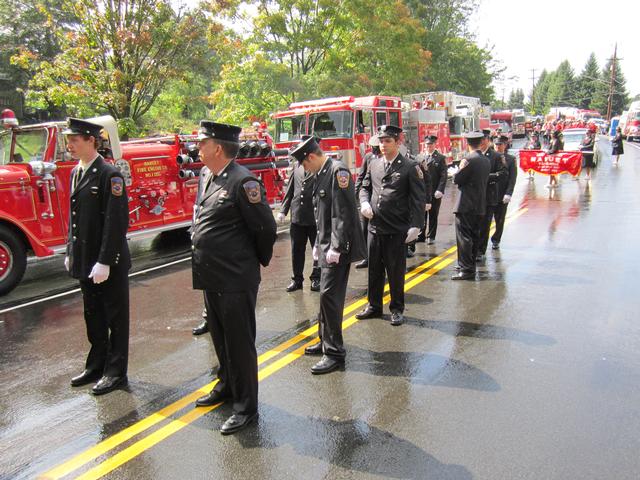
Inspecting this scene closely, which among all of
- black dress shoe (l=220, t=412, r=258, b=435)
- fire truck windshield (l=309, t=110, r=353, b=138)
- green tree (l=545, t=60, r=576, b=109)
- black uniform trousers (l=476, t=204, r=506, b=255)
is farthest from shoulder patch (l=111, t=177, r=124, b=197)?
green tree (l=545, t=60, r=576, b=109)

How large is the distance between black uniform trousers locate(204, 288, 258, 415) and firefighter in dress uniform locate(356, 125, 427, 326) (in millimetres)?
2271

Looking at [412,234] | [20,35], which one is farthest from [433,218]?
[20,35]

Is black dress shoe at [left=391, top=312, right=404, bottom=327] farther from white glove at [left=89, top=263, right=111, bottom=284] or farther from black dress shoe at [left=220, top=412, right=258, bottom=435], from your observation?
white glove at [left=89, top=263, right=111, bottom=284]

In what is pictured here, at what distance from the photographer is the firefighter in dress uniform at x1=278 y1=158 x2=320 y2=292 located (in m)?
6.84

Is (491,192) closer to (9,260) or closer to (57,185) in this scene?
(57,185)

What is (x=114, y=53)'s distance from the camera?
41.8 ft

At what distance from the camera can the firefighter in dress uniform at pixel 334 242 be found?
451cm

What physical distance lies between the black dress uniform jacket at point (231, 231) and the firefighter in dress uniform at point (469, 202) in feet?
14.6

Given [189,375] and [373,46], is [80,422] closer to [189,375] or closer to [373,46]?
[189,375]

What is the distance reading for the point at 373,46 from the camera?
72.4ft

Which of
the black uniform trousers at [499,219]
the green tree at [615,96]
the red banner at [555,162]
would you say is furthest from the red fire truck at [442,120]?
the green tree at [615,96]

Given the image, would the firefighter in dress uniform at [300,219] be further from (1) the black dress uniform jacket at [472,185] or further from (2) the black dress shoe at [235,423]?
(2) the black dress shoe at [235,423]

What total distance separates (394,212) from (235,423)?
9.30 ft

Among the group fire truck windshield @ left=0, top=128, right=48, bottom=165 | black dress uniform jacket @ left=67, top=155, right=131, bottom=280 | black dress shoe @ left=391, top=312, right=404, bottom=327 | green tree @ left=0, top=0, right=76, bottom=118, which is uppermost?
green tree @ left=0, top=0, right=76, bottom=118
